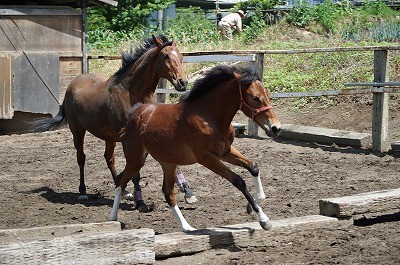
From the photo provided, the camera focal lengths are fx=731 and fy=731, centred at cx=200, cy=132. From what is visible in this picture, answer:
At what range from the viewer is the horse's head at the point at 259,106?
6.52 meters

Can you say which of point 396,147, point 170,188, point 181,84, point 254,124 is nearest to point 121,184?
point 170,188

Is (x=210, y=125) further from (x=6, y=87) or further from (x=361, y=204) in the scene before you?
(x=6, y=87)

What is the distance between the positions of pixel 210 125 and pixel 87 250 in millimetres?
1785

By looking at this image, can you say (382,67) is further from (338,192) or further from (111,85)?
(111,85)

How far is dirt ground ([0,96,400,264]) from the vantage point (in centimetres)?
609

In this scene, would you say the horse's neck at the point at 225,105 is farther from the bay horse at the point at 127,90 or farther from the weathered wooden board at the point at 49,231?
the bay horse at the point at 127,90

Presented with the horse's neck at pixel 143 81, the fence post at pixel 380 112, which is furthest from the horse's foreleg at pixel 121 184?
the fence post at pixel 380 112

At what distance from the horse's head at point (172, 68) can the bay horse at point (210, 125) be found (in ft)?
5.30

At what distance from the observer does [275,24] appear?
23.6m

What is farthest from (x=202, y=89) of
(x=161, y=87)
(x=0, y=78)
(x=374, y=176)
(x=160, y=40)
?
(x=0, y=78)

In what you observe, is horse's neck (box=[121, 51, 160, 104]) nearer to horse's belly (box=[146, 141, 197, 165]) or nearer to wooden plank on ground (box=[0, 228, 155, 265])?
horse's belly (box=[146, 141, 197, 165])

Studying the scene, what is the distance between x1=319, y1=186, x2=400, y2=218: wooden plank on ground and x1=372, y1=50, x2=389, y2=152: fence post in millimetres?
4458

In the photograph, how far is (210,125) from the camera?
21.7ft

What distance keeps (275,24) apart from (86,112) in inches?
590
